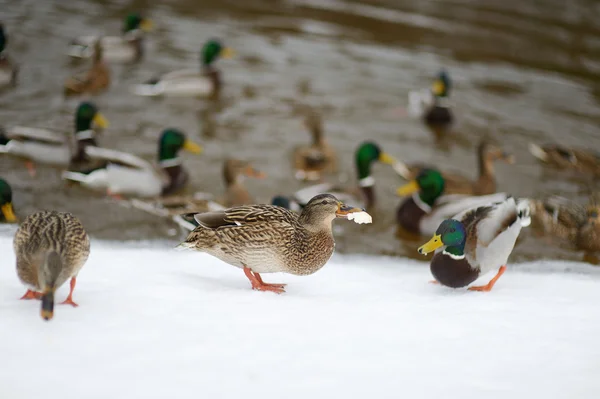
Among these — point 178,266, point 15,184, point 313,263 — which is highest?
point 313,263

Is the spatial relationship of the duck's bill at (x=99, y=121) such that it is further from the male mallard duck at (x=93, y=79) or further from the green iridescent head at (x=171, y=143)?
the male mallard duck at (x=93, y=79)

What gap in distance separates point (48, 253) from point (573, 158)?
7419 millimetres

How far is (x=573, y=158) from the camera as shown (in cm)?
970

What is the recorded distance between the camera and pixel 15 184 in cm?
833

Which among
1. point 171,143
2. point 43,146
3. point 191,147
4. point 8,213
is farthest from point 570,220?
point 43,146

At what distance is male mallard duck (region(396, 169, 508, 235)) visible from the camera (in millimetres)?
8188

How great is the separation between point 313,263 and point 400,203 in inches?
175

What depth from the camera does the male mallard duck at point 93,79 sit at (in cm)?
1084

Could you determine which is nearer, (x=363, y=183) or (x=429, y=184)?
(x=429, y=184)

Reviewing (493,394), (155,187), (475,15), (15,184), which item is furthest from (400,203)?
(475,15)

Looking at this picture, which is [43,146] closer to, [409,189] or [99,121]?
[99,121]

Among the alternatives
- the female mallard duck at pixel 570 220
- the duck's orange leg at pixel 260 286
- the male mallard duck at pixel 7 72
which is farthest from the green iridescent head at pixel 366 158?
the male mallard duck at pixel 7 72

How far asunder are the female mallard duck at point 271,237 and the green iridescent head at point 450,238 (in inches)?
23.4

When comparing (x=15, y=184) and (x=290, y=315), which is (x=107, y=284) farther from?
(x=15, y=184)
